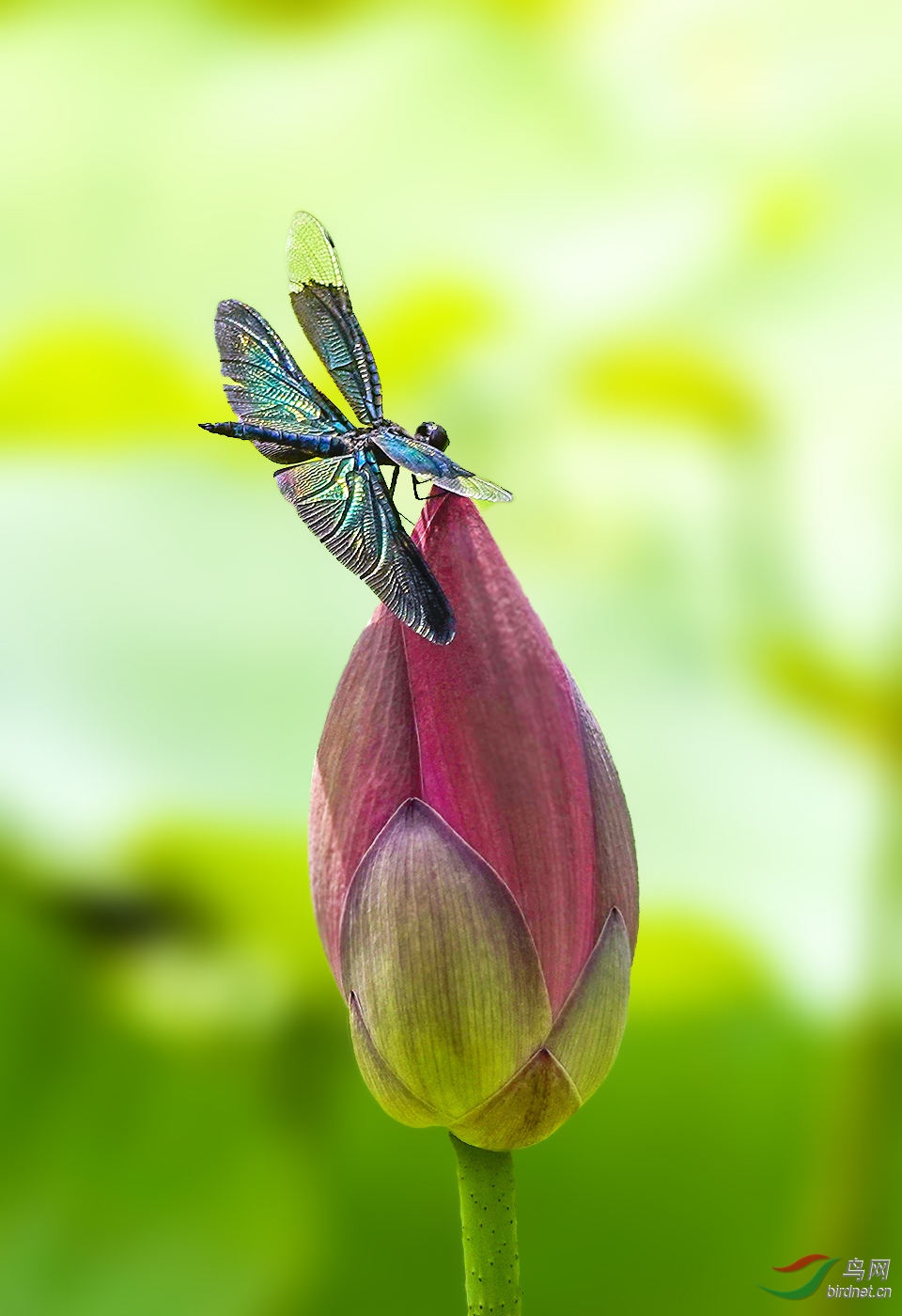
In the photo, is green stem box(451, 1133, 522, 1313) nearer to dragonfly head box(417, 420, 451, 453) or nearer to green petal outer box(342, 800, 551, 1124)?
green petal outer box(342, 800, 551, 1124)

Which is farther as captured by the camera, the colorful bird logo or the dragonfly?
the colorful bird logo

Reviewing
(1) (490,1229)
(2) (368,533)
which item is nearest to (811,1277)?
(1) (490,1229)

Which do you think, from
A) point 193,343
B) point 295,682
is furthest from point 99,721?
point 193,343

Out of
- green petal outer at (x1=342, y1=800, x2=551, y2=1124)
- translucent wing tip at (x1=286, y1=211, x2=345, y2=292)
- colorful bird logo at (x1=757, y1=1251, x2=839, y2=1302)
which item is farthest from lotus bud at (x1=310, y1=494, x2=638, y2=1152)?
colorful bird logo at (x1=757, y1=1251, x2=839, y2=1302)

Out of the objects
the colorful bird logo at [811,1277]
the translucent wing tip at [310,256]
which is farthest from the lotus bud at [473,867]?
the colorful bird logo at [811,1277]

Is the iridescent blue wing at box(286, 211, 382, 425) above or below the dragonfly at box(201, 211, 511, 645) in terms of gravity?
above

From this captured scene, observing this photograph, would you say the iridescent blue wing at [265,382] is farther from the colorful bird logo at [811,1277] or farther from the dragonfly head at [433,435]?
the colorful bird logo at [811,1277]

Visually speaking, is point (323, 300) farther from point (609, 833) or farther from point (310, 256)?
point (609, 833)
